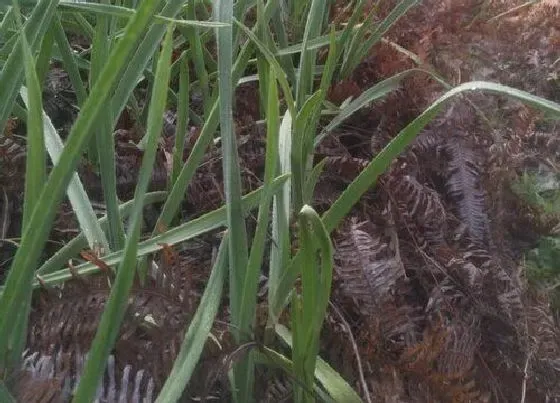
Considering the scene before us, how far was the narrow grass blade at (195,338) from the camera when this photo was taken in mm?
470

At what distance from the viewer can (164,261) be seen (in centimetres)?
58

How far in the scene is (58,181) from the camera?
465mm

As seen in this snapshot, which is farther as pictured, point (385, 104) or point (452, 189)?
point (385, 104)

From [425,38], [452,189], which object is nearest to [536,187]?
[452,189]

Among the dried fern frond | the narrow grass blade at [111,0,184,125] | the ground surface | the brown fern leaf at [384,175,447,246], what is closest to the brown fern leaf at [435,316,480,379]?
the ground surface

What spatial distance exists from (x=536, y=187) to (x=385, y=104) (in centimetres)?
21

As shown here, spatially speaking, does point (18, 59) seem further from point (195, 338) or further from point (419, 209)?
point (419, 209)

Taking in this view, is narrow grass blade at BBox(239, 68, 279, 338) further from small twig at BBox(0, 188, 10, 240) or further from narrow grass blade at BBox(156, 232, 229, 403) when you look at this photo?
small twig at BBox(0, 188, 10, 240)

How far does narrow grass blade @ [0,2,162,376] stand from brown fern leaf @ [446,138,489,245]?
0.46m

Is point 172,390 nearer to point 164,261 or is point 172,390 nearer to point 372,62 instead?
point 164,261

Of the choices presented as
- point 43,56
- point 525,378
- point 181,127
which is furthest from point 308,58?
point 525,378

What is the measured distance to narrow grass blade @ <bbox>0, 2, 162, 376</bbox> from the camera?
18.0 inches

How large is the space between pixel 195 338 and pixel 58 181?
5.5 inches

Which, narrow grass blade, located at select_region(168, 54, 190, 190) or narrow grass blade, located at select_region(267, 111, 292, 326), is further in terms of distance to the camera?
narrow grass blade, located at select_region(168, 54, 190, 190)
